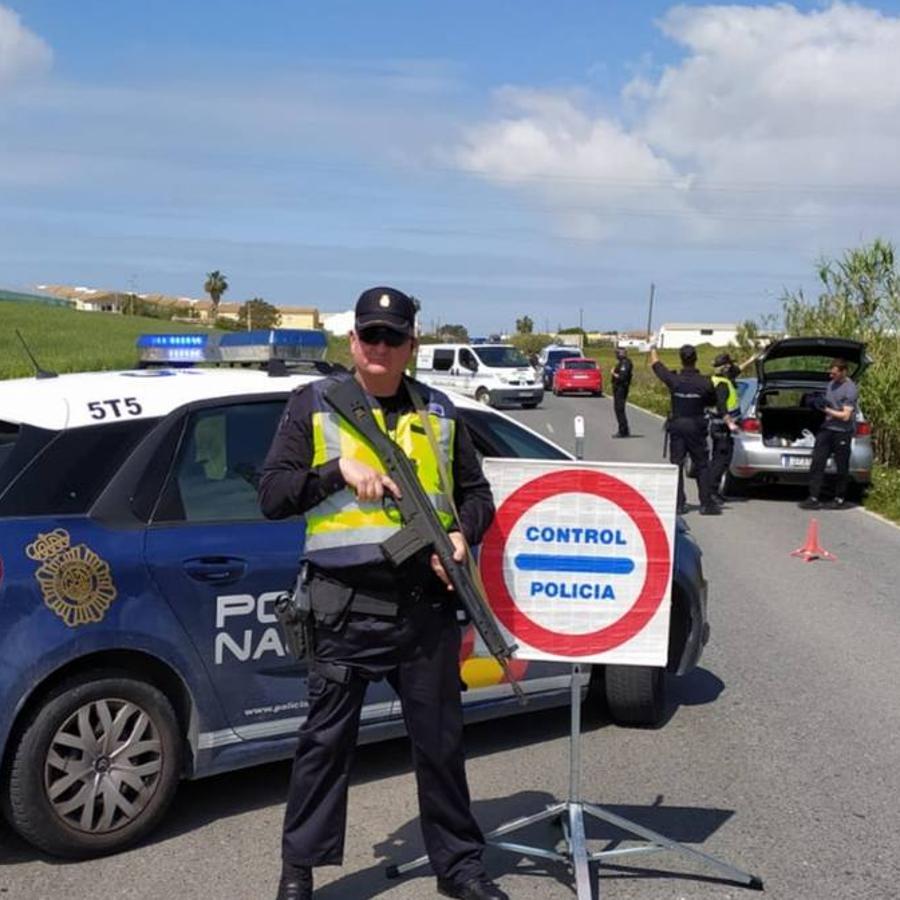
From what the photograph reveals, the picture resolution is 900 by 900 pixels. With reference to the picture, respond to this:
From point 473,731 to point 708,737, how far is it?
3.60 feet

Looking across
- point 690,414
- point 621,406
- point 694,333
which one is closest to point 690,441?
point 690,414

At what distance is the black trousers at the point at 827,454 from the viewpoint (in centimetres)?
1343

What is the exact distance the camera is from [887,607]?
27.5 feet

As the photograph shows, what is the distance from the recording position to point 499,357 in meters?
33.8

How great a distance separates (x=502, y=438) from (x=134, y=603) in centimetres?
200

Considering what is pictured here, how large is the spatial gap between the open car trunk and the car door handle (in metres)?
11.3

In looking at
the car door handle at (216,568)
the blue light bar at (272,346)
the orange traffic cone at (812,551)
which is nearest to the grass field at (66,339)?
the orange traffic cone at (812,551)

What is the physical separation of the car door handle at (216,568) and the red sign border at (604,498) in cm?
95

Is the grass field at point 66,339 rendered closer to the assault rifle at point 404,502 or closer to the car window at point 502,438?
the car window at point 502,438

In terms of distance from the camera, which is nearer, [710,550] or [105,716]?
[105,716]

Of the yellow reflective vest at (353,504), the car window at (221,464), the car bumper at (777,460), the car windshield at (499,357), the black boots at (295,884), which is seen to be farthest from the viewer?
the car windshield at (499,357)

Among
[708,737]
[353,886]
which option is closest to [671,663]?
[708,737]

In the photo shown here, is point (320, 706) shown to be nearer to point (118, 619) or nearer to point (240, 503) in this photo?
point (118, 619)

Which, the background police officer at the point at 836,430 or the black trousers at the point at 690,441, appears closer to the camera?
the black trousers at the point at 690,441
